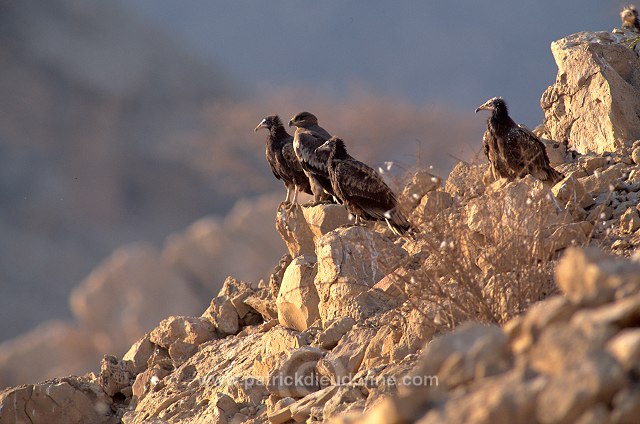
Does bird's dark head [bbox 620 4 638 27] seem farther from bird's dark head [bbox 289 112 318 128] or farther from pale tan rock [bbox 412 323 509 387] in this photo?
pale tan rock [bbox 412 323 509 387]

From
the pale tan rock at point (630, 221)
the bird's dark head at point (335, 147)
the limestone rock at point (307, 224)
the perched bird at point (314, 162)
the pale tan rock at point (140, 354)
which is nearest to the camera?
the pale tan rock at point (630, 221)

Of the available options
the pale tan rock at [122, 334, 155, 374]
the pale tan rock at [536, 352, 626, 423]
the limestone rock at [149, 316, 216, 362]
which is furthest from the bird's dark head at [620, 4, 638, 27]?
the pale tan rock at [536, 352, 626, 423]

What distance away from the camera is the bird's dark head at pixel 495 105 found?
39.8 ft

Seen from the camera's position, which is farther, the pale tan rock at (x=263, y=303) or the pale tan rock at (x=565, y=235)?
the pale tan rock at (x=263, y=303)

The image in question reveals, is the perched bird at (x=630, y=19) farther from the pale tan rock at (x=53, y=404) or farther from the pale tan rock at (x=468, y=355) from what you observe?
the pale tan rock at (x=468, y=355)

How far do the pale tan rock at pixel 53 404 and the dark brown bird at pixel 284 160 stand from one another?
381 cm

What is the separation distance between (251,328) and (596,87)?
541 cm

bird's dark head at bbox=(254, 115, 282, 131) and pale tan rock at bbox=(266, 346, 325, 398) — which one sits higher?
bird's dark head at bbox=(254, 115, 282, 131)

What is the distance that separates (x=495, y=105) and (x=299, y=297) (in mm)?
3502

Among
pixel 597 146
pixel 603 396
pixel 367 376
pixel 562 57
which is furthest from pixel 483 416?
pixel 562 57

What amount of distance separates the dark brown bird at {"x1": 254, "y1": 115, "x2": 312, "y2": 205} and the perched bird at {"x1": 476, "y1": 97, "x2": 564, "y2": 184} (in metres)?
2.96

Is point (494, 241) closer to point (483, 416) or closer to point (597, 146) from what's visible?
point (483, 416)

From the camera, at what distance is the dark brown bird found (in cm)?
Answer: 1411

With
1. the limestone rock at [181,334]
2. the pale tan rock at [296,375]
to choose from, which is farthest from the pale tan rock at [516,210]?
the limestone rock at [181,334]
